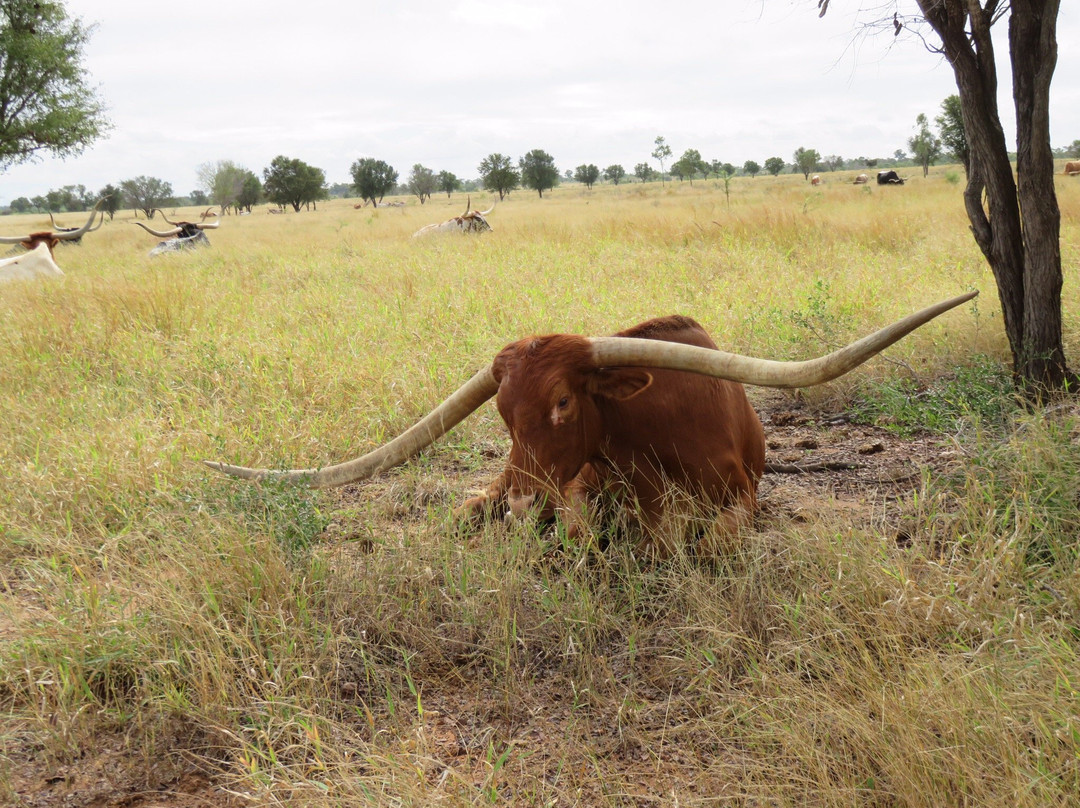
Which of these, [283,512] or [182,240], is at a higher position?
[182,240]

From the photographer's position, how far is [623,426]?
311 cm

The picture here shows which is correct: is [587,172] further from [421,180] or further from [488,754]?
[488,754]

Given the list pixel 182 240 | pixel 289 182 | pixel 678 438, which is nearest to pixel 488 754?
pixel 678 438

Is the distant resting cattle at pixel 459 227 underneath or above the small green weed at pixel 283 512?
above

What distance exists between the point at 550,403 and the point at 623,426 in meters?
0.45

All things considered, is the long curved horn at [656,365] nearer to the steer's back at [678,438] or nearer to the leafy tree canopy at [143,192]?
the steer's back at [678,438]

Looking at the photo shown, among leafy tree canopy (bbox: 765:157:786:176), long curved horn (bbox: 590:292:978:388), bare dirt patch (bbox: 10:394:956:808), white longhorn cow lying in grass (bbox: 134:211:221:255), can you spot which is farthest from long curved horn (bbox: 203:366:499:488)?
leafy tree canopy (bbox: 765:157:786:176)

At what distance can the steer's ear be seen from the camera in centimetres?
285

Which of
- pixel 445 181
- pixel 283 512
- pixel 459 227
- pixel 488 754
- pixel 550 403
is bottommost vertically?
pixel 488 754

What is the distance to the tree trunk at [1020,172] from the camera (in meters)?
4.18

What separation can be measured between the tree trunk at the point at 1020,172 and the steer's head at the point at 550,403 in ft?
8.76

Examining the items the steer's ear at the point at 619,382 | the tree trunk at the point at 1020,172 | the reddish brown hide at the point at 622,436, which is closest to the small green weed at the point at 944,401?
the tree trunk at the point at 1020,172

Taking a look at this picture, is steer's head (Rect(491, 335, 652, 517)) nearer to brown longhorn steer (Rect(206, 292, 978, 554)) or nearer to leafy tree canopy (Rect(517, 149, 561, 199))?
brown longhorn steer (Rect(206, 292, 978, 554))

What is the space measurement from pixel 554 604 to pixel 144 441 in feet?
8.59
